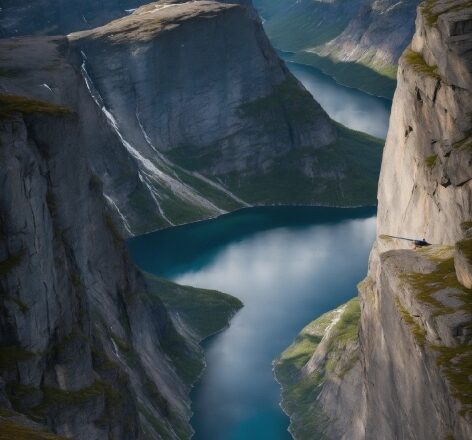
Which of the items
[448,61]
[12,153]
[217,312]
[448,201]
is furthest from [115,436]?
[217,312]

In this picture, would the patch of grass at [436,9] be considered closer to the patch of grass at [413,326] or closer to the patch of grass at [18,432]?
the patch of grass at [413,326]

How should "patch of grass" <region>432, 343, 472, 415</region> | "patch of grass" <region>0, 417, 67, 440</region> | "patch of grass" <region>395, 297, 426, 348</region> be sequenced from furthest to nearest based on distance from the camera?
"patch of grass" <region>395, 297, 426, 348</region>, "patch of grass" <region>0, 417, 67, 440</region>, "patch of grass" <region>432, 343, 472, 415</region>

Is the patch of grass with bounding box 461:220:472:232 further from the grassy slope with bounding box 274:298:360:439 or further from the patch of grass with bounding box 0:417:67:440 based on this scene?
the grassy slope with bounding box 274:298:360:439

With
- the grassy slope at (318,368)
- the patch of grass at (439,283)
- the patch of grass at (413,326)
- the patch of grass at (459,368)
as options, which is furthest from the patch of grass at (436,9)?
the grassy slope at (318,368)

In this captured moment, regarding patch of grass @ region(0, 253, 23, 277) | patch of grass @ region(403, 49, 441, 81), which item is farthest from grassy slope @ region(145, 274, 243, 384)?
patch of grass @ region(0, 253, 23, 277)

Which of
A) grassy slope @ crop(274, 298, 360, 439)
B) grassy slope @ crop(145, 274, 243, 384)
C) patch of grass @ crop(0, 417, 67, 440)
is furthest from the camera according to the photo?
grassy slope @ crop(145, 274, 243, 384)

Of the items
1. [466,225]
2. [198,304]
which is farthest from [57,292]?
[198,304]
